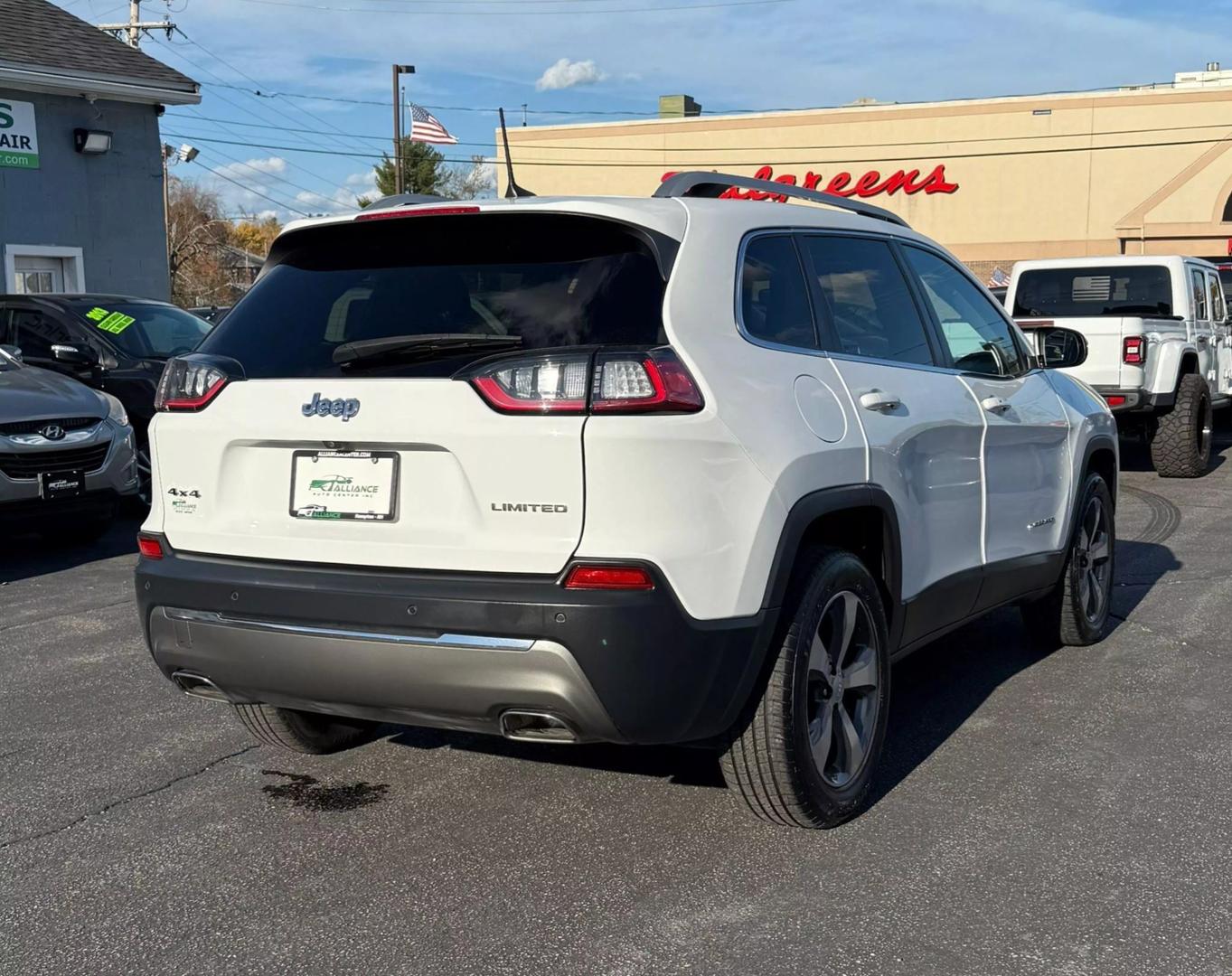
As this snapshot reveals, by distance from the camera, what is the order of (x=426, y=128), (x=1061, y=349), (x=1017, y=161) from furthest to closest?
(x=1017, y=161)
(x=426, y=128)
(x=1061, y=349)

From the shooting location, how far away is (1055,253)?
38562 mm

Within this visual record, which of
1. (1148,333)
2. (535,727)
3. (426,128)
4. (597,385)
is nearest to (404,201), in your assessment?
(597,385)

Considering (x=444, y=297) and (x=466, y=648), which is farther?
(x=444, y=297)

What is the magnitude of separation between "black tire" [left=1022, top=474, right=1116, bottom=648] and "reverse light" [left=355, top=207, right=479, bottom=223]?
10.5ft

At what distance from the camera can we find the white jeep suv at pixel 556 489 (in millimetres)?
3203

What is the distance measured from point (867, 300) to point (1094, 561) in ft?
7.61

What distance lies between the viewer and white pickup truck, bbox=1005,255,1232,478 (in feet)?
36.8

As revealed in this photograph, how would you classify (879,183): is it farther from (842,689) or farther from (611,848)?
(611,848)

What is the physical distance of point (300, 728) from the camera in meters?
4.39

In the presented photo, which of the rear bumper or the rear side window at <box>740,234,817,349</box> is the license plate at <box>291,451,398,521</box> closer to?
the rear bumper

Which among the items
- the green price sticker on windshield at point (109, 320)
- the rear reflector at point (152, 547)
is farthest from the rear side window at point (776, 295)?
the green price sticker on windshield at point (109, 320)

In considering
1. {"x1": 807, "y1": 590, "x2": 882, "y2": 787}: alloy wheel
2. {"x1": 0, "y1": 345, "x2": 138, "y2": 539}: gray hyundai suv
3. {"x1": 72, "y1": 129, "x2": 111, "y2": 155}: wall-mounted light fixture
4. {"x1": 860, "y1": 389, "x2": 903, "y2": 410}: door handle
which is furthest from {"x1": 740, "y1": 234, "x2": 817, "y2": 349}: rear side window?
{"x1": 72, "y1": 129, "x2": 111, "y2": 155}: wall-mounted light fixture

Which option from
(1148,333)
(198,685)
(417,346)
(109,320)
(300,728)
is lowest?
(300,728)

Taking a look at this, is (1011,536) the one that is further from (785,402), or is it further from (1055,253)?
(1055,253)
